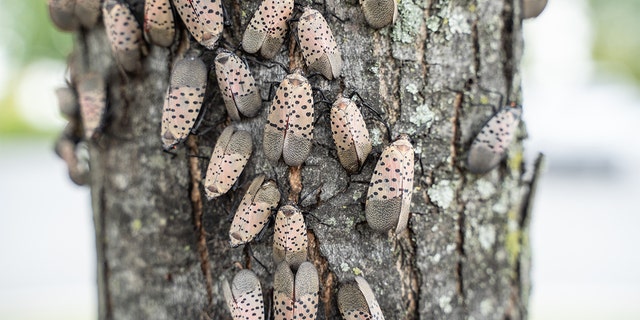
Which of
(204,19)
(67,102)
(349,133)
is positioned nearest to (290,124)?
(349,133)

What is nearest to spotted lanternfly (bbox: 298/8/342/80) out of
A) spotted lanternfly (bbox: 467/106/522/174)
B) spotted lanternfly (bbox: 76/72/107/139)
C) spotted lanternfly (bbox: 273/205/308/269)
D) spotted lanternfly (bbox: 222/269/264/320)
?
spotted lanternfly (bbox: 273/205/308/269)

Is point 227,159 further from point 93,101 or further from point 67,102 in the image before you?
point 67,102

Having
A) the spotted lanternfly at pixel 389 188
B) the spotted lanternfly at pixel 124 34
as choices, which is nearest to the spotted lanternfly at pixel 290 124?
the spotted lanternfly at pixel 389 188

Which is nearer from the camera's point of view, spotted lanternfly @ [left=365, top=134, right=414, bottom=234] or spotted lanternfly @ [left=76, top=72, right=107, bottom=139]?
spotted lanternfly @ [left=365, top=134, right=414, bottom=234]

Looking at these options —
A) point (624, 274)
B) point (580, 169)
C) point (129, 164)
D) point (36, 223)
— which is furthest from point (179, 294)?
point (580, 169)

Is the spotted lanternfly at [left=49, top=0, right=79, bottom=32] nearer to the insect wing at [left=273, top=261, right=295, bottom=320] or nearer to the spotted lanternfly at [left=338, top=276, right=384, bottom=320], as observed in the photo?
the insect wing at [left=273, top=261, right=295, bottom=320]

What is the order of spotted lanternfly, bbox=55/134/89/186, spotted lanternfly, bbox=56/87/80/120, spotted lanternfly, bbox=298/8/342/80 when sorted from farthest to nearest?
spotted lanternfly, bbox=55/134/89/186, spotted lanternfly, bbox=56/87/80/120, spotted lanternfly, bbox=298/8/342/80

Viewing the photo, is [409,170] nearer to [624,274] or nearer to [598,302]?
[598,302]
